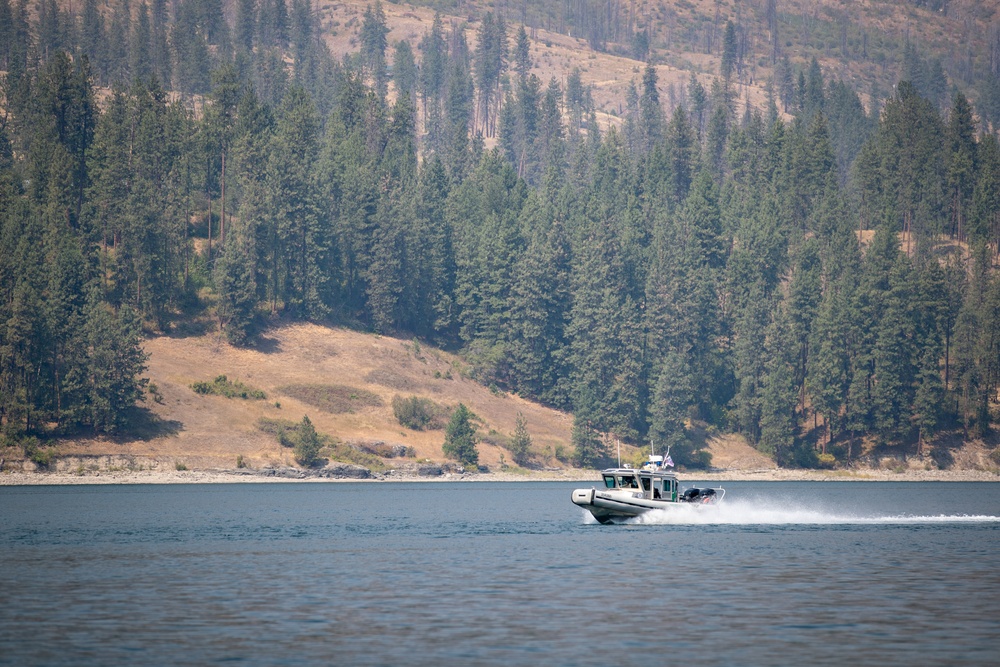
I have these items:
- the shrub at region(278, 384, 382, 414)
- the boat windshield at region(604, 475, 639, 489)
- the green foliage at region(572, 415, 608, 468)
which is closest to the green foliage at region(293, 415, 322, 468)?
the shrub at region(278, 384, 382, 414)

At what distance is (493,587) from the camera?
5256 cm

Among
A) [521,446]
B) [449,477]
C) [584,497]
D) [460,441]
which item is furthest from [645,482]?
[521,446]

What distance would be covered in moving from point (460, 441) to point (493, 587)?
98.8 m

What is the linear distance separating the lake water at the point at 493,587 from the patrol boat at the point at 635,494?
Answer: 1.21 meters

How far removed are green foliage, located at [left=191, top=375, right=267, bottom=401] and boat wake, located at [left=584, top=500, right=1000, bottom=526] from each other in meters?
69.3

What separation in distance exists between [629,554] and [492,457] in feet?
299

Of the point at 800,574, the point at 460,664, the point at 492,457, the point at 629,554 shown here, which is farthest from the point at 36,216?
the point at 460,664

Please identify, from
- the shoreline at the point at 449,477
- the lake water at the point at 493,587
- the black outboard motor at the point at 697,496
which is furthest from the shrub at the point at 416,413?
the black outboard motor at the point at 697,496

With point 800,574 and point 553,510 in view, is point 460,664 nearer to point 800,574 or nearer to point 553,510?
point 800,574

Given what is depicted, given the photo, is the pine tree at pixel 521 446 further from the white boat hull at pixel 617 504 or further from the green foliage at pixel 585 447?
the white boat hull at pixel 617 504

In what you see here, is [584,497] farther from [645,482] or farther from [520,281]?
[520,281]

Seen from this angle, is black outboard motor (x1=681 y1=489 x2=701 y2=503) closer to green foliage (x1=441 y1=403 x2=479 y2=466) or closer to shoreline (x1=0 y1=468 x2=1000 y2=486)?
shoreline (x1=0 y1=468 x2=1000 y2=486)

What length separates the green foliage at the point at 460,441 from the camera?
151 meters

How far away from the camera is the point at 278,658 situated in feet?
121
